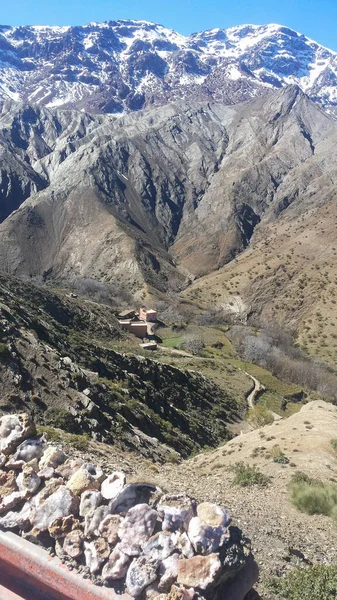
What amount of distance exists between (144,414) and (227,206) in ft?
453

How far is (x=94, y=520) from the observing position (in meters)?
5.87

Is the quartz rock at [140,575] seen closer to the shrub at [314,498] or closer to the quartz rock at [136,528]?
the quartz rock at [136,528]

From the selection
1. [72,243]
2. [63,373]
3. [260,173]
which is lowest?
[63,373]

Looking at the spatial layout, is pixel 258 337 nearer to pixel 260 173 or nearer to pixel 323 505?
pixel 323 505

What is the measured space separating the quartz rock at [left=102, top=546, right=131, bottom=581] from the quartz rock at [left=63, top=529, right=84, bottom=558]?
1.50 ft

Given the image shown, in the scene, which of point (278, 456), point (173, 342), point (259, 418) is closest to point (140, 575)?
point (278, 456)

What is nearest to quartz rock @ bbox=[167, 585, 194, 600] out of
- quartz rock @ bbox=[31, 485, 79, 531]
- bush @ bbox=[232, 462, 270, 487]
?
quartz rock @ bbox=[31, 485, 79, 531]

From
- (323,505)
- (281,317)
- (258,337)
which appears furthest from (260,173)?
(323,505)

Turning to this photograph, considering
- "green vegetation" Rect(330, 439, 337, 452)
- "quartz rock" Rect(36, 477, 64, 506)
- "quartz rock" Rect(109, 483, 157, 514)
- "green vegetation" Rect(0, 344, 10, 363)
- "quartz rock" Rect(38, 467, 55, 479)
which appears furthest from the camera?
"green vegetation" Rect(0, 344, 10, 363)

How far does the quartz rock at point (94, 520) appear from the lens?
5.79m

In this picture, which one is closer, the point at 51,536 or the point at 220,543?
the point at 220,543

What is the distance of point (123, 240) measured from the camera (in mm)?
122812

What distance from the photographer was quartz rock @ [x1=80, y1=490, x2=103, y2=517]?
6067 mm

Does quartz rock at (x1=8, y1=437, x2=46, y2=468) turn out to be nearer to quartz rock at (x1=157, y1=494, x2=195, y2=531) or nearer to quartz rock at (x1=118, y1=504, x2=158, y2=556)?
quartz rock at (x1=118, y1=504, x2=158, y2=556)
